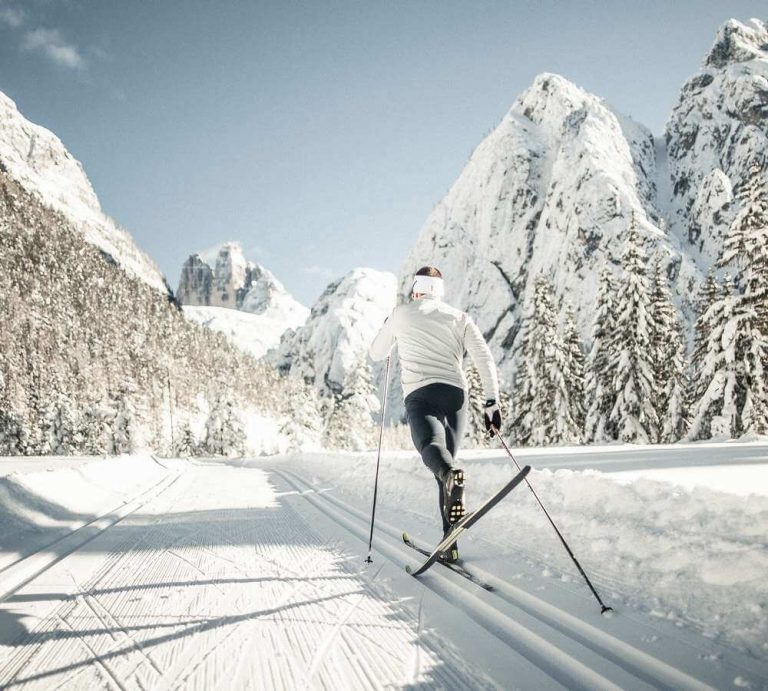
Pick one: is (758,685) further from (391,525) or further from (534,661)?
(391,525)

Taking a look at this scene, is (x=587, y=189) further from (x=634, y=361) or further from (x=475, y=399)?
(x=634, y=361)

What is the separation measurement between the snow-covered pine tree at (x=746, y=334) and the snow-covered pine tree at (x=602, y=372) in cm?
578

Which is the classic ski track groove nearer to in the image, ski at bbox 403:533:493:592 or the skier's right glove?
ski at bbox 403:533:493:592

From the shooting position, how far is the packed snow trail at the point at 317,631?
6.08 ft

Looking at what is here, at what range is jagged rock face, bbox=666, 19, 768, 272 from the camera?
3081 inches

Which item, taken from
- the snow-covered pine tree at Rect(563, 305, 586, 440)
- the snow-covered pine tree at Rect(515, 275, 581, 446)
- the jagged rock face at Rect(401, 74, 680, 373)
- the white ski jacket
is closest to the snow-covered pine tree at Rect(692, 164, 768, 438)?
the snow-covered pine tree at Rect(515, 275, 581, 446)

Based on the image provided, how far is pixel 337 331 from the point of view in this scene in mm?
159500

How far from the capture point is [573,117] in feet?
330

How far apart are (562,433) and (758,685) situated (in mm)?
30275

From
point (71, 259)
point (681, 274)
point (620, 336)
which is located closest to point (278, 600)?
point (620, 336)

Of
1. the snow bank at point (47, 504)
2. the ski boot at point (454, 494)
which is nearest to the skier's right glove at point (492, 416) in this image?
the ski boot at point (454, 494)

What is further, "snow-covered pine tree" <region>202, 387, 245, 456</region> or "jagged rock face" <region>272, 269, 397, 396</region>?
"jagged rock face" <region>272, 269, 397, 396</region>

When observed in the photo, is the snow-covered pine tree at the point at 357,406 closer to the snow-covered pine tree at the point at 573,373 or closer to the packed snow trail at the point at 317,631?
the snow-covered pine tree at the point at 573,373

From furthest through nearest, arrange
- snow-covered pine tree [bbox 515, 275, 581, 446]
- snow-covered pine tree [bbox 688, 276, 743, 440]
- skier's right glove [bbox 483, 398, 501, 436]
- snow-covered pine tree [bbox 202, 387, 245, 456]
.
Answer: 1. snow-covered pine tree [bbox 202, 387, 245, 456]
2. snow-covered pine tree [bbox 515, 275, 581, 446]
3. snow-covered pine tree [bbox 688, 276, 743, 440]
4. skier's right glove [bbox 483, 398, 501, 436]
